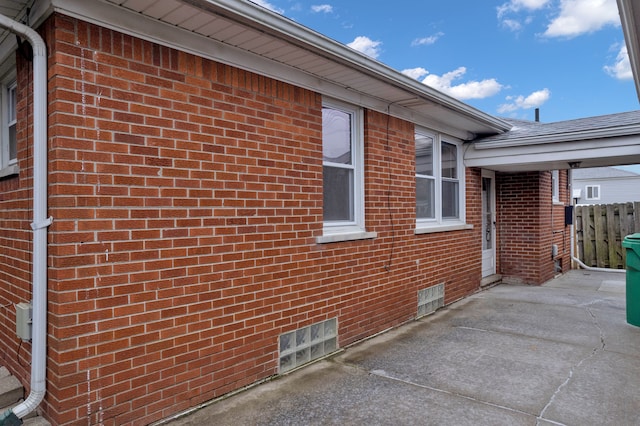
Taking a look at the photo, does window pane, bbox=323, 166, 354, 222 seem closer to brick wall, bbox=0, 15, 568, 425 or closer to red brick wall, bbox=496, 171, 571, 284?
brick wall, bbox=0, 15, 568, 425

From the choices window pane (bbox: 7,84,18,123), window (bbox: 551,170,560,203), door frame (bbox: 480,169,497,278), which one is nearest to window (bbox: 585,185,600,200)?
window (bbox: 551,170,560,203)

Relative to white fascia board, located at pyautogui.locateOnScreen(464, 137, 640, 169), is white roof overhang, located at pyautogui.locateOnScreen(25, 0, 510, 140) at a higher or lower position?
higher

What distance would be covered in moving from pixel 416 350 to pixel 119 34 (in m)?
4.20

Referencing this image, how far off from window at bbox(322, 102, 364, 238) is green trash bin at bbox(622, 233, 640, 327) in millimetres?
3766

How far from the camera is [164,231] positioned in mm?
3094

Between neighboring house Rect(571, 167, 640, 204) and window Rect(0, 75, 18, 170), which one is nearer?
window Rect(0, 75, 18, 170)

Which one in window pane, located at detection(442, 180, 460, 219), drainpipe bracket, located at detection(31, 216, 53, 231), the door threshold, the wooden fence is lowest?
the door threshold

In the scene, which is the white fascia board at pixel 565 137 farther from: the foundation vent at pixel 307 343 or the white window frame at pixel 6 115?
the white window frame at pixel 6 115

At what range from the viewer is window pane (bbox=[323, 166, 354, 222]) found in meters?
4.70

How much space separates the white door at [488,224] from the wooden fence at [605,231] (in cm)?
464

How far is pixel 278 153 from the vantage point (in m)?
3.99

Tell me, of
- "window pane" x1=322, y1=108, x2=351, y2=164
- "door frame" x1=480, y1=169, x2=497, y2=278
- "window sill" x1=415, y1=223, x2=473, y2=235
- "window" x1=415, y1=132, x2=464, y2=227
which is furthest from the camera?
"door frame" x1=480, y1=169, x2=497, y2=278

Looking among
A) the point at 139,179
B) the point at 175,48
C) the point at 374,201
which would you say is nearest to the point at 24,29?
the point at 175,48

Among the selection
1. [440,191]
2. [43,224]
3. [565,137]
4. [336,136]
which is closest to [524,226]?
[565,137]
